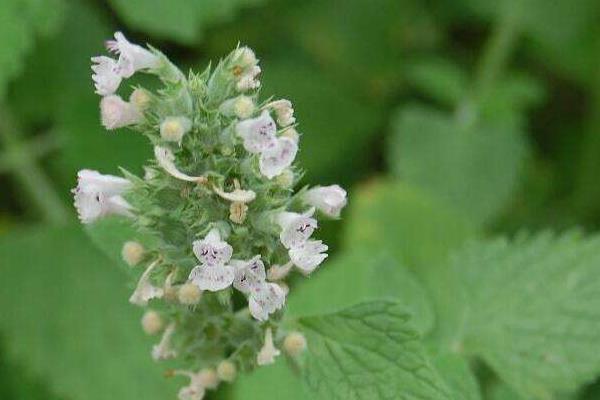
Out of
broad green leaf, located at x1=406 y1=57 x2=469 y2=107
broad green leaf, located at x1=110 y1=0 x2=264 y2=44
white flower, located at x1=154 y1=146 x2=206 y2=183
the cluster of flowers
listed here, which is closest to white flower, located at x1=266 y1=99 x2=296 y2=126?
the cluster of flowers

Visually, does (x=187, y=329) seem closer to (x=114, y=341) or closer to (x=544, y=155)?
(x=114, y=341)

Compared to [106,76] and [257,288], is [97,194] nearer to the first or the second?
[106,76]

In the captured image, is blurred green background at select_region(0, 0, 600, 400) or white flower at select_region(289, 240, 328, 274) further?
blurred green background at select_region(0, 0, 600, 400)

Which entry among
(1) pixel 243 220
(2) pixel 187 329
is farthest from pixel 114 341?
(1) pixel 243 220

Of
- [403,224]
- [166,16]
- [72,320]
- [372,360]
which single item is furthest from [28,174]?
[372,360]

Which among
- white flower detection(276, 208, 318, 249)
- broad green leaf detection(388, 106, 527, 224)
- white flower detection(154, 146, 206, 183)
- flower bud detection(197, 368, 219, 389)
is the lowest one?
flower bud detection(197, 368, 219, 389)

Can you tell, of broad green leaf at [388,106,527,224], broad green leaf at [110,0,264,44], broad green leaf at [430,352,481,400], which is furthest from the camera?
broad green leaf at [388,106,527,224]

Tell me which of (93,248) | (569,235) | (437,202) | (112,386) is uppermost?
(93,248)

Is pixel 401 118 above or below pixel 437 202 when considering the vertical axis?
above

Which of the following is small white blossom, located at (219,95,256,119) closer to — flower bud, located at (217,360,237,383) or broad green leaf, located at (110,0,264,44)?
flower bud, located at (217,360,237,383)
